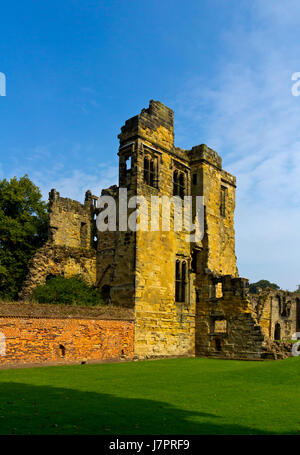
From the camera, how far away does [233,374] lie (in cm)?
1316

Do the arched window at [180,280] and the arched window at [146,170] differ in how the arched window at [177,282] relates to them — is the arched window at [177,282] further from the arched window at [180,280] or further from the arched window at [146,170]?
the arched window at [146,170]

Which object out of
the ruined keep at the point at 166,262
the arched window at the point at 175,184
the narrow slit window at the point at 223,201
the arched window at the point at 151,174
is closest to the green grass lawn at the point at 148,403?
the ruined keep at the point at 166,262

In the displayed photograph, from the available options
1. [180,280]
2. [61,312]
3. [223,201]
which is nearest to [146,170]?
[180,280]

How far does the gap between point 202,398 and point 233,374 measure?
192 inches

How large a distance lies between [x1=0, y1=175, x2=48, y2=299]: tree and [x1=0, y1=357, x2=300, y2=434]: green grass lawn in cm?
1282

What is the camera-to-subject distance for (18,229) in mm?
25953

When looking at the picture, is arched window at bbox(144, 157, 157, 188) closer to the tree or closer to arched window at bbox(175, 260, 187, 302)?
arched window at bbox(175, 260, 187, 302)

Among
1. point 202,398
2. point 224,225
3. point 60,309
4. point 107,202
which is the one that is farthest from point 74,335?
point 224,225

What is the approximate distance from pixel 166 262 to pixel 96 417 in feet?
49.6

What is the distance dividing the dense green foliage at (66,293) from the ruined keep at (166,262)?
918mm

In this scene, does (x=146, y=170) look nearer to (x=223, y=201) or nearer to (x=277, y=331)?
(x=223, y=201)

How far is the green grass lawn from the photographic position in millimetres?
6082
